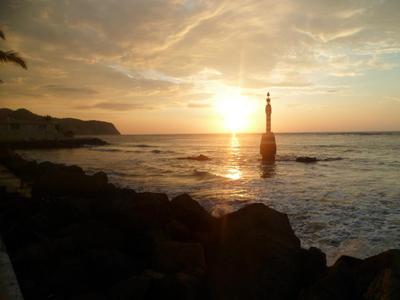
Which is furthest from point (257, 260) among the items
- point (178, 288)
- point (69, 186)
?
point (69, 186)

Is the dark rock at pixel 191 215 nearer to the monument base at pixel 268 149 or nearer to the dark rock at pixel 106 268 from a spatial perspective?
the dark rock at pixel 106 268

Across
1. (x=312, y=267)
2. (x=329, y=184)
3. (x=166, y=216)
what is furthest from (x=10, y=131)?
(x=312, y=267)

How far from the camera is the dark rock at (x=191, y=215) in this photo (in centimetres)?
898

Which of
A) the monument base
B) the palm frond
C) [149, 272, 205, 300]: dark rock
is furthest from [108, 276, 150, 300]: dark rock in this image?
the monument base

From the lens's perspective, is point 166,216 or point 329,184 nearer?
point 166,216

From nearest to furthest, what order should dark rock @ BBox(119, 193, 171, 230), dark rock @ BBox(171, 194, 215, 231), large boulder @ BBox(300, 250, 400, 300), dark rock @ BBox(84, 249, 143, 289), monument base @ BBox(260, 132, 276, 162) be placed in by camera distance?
large boulder @ BBox(300, 250, 400, 300) → dark rock @ BBox(84, 249, 143, 289) → dark rock @ BBox(119, 193, 171, 230) → dark rock @ BBox(171, 194, 215, 231) → monument base @ BBox(260, 132, 276, 162)

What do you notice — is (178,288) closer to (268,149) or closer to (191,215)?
(191,215)

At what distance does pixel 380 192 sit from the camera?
18406 mm

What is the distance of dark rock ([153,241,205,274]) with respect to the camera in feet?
21.9

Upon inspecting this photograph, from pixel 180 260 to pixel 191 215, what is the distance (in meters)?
2.47

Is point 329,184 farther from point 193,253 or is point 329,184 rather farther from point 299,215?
point 193,253

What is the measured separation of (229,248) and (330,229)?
670 cm

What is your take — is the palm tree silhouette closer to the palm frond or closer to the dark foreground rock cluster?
the palm frond

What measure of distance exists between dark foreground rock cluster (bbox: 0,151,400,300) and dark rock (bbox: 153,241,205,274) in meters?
0.02
